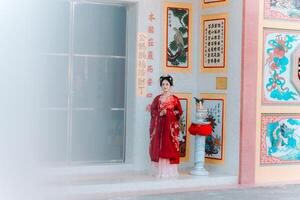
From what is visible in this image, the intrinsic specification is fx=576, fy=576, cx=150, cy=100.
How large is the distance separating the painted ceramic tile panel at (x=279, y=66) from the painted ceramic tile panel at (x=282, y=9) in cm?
24

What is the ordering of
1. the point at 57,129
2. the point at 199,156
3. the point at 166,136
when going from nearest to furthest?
1. the point at 166,136
2. the point at 57,129
3. the point at 199,156

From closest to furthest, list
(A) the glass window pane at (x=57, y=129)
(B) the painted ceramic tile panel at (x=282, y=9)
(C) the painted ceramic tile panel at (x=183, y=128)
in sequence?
(A) the glass window pane at (x=57, y=129) → (B) the painted ceramic tile panel at (x=282, y=9) → (C) the painted ceramic tile panel at (x=183, y=128)

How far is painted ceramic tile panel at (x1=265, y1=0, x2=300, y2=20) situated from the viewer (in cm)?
862

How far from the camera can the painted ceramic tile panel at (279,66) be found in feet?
28.3

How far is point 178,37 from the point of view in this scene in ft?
29.5

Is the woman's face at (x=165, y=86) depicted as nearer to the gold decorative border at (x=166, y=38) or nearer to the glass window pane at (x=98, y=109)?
the gold decorative border at (x=166, y=38)

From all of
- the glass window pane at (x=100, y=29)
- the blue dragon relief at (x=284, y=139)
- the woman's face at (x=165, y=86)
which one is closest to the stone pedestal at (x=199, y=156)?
the woman's face at (x=165, y=86)

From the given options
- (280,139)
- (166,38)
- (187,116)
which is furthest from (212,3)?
(280,139)

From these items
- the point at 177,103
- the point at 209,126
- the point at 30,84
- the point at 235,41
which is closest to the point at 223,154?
the point at 209,126

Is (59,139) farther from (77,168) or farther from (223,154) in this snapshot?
(223,154)

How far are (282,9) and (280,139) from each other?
198 cm

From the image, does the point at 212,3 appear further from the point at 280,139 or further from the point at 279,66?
the point at 280,139

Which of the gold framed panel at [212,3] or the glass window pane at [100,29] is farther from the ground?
the gold framed panel at [212,3]

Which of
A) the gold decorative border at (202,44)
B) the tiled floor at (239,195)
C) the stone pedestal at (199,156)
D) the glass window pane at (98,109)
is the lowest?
the tiled floor at (239,195)
